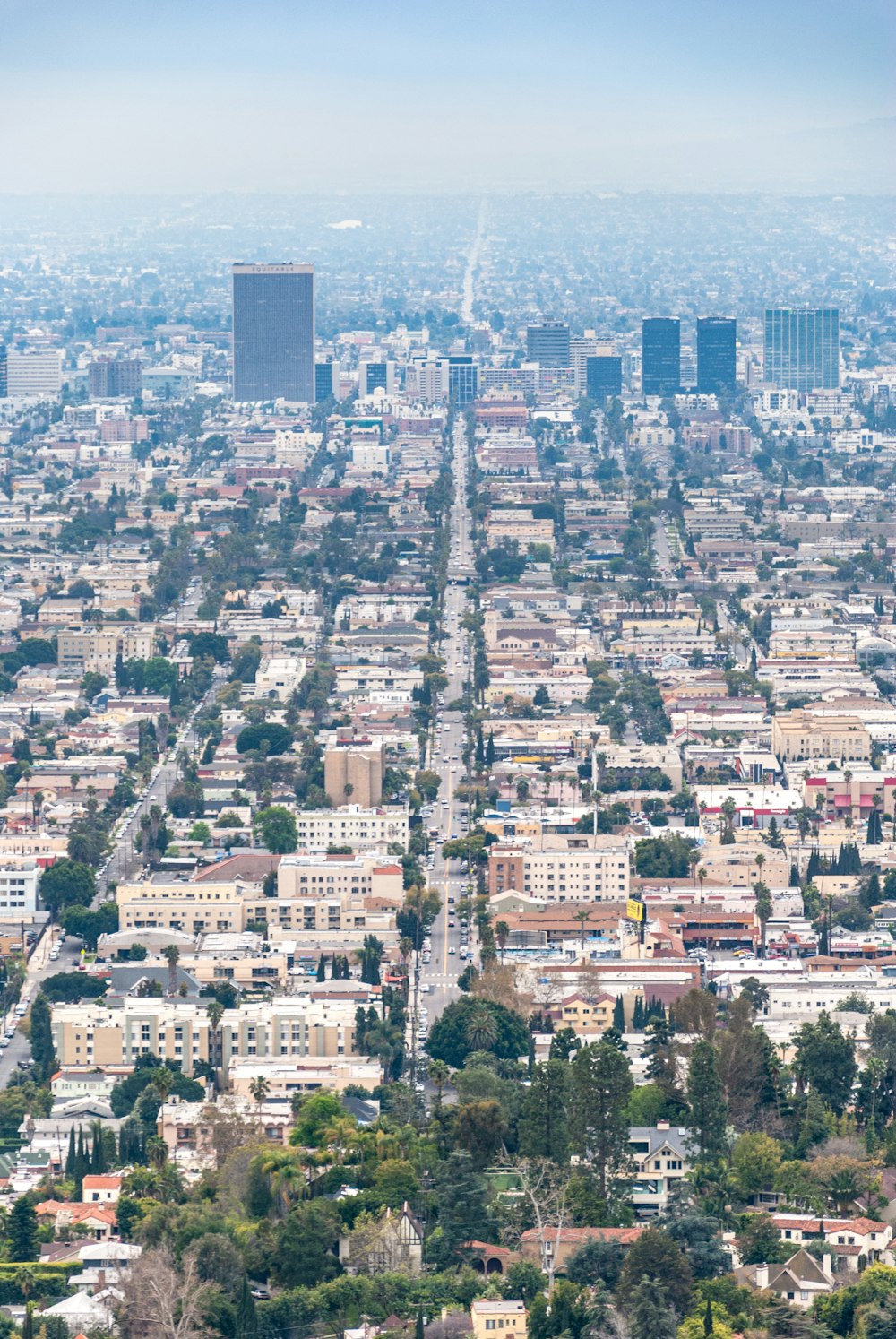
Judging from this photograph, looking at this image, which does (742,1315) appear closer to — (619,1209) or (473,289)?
(619,1209)

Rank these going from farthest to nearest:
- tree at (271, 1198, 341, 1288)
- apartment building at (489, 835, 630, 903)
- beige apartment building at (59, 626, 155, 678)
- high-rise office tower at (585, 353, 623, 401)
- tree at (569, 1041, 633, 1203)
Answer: high-rise office tower at (585, 353, 623, 401) → beige apartment building at (59, 626, 155, 678) → apartment building at (489, 835, 630, 903) → tree at (569, 1041, 633, 1203) → tree at (271, 1198, 341, 1288)

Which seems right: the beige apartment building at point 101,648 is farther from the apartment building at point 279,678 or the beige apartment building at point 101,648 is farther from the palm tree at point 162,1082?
the palm tree at point 162,1082

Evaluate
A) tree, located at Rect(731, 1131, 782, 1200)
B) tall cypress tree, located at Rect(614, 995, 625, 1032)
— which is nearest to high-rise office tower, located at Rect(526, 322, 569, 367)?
tall cypress tree, located at Rect(614, 995, 625, 1032)

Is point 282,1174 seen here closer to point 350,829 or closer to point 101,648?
point 350,829

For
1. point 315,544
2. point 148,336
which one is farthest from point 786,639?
point 148,336

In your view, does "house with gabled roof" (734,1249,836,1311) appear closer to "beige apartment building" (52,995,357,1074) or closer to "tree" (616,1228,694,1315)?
"tree" (616,1228,694,1315)

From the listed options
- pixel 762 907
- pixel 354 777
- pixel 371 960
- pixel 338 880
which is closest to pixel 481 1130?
pixel 371 960
